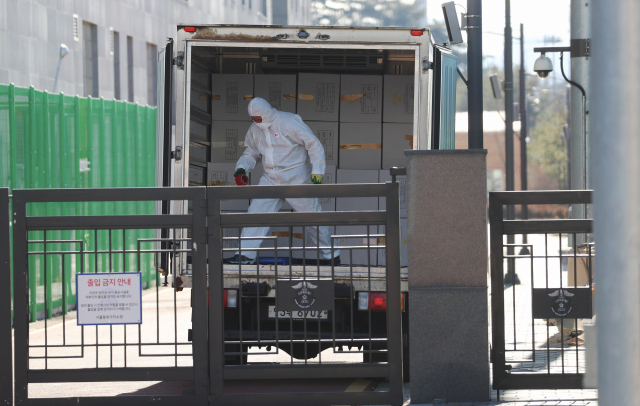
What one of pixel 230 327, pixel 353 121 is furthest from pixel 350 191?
pixel 353 121

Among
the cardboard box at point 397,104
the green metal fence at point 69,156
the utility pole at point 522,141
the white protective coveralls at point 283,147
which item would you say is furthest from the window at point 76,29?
the utility pole at point 522,141

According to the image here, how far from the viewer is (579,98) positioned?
10344 mm

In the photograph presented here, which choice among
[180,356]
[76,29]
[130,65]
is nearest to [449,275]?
[180,356]

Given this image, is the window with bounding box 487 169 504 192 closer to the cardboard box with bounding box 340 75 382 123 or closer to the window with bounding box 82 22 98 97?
the window with bounding box 82 22 98 97

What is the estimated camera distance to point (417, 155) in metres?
5.64

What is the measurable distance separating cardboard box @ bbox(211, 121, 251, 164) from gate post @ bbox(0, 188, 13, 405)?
481 cm

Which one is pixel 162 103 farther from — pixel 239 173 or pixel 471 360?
pixel 471 360

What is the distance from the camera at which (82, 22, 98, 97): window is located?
58.6 ft

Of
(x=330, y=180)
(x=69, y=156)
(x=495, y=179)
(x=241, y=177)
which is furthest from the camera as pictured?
(x=495, y=179)

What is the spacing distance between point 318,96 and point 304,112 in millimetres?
279

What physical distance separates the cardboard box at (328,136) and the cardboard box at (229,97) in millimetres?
884

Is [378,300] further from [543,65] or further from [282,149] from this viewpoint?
[543,65]

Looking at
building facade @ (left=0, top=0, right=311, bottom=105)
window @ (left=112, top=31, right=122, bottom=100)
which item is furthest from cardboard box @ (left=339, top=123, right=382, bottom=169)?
window @ (left=112, top=31, right=122, bottom=100)

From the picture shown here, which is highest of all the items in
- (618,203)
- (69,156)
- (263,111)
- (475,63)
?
(475,63)
